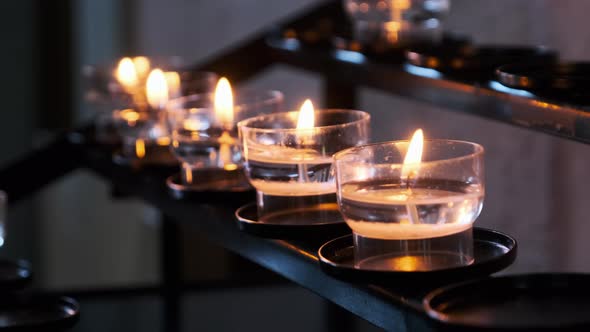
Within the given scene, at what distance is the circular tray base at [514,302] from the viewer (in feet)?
1.52

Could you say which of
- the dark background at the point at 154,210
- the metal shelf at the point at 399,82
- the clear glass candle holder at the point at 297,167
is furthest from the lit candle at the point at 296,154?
the dark background at the point at 154,210

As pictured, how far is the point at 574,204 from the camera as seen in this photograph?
1374 millimetres

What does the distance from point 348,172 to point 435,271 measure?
8 cm

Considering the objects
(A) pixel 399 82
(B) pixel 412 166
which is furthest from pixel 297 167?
(A) pixel 399 82

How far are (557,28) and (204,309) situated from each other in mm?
604

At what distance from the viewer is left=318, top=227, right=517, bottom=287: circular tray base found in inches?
21.0

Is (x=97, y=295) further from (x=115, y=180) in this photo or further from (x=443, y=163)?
(x=443, y=163)

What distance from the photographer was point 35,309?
94 cm

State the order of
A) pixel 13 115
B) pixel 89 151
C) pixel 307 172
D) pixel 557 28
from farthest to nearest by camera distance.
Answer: pixel 13 115
pixel 557 28
pixel 89 151
pixel 307 172

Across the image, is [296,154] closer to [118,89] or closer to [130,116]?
[130,116]

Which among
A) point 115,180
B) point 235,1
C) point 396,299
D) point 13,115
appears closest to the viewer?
point 396,299

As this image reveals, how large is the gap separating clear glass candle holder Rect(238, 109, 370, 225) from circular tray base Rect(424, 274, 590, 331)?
0.17m

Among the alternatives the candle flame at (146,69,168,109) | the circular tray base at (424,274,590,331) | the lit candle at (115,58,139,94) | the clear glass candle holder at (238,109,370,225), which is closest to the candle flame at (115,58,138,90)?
the lit candle at (115,58,139,94)

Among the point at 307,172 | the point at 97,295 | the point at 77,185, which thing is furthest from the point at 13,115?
the point at 307,172
